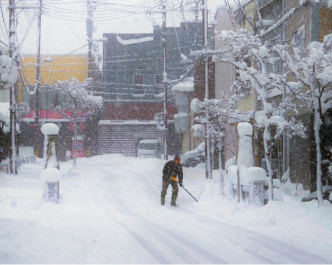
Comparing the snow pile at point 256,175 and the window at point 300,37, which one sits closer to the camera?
the snow pile at point 256,175

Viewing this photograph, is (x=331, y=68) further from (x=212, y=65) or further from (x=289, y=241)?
(x=212, y=65)

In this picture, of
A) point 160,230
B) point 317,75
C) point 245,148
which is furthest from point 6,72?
point 317,75

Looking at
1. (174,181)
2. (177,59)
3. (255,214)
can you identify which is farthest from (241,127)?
(177,59)

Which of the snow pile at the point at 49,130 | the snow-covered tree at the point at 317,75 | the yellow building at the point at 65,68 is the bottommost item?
the snow pile at the point at 49,130

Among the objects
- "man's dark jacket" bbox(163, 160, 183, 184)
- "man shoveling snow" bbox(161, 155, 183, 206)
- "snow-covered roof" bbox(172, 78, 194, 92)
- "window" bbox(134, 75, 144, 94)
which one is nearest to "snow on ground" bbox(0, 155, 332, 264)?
"man shoveling snow" bbox(161, 155, 183, 206)

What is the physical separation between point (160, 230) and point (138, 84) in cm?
3596

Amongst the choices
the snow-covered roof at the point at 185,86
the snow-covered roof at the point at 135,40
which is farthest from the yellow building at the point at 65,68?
the snow-covered roof at the point at 185,86

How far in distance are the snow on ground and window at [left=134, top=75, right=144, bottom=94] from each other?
28.9m

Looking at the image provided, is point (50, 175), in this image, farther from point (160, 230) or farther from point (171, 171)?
point (160, 230)

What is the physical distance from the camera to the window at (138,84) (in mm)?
44812

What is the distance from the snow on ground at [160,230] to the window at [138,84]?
94.8 ft

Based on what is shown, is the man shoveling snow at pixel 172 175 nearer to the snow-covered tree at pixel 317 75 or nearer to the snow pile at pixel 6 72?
the snow-covered tree at pixel 317 75

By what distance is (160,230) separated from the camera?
380 inches

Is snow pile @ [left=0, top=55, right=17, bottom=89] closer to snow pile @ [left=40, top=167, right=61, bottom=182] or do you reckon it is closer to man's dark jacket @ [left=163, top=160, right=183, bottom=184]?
snow pile @ [left=40, top=167, right=61, bottom=182]
